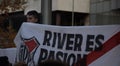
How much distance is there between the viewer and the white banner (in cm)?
531

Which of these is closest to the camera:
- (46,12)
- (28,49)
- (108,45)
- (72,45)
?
(108,45)

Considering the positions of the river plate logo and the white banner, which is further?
the river plate logo

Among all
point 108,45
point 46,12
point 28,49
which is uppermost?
point 46,12

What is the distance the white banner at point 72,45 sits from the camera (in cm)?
531

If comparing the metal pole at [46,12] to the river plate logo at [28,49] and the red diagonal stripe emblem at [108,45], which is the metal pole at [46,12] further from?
the red diagonal stripe emblem at [108,45]

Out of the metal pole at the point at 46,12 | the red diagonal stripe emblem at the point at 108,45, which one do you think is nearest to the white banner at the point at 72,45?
the red diagonal stripe emblem at the point at 108,45

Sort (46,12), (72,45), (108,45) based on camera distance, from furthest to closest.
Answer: (46,12) → (72,45) → (108,45)

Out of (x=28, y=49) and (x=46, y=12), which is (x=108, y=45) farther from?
(x=46, y=12)

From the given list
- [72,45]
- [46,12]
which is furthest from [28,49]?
[46,12]

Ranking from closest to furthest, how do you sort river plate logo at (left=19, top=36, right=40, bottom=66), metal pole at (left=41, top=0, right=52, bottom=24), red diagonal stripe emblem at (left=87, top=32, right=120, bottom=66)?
red diagonal stripe emblem at (left=87, top=32, right=120, bottom=66) → river plate logo at (left=19, top=36, right=40, bottom=66) → metal pole at (left=41, top=0, right=52, bottom=24)

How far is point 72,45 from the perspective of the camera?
5.58 m

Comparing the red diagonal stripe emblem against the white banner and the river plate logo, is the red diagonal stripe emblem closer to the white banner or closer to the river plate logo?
the white banner

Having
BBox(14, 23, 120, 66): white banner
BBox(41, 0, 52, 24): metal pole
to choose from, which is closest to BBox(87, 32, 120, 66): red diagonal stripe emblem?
BBox(14, 23, 120, 66): white banner

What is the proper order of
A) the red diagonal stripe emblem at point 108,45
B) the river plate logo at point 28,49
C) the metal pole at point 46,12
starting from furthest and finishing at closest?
the metal pole at point 46,12 → the river plate logo at point 28,49 → the red diagonal stripe emblem at point 108,45
